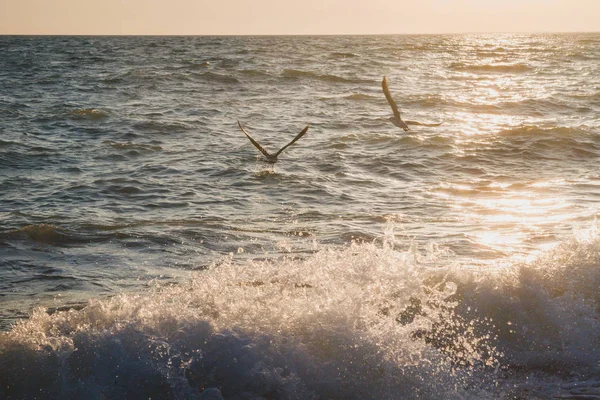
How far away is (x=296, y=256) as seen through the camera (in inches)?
338

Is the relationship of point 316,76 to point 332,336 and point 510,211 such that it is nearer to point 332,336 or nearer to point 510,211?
point 510,211

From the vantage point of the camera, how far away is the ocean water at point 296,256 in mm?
5668

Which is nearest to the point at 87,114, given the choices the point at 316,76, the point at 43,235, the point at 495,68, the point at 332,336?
the point at 43,235

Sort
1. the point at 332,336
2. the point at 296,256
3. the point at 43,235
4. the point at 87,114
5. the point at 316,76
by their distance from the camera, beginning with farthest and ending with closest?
the point at 316,76
the point at 87,114
the point at 43,235
the point at 296,256
the point at 332,336

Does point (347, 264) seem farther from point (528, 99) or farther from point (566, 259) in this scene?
point (528, 99)

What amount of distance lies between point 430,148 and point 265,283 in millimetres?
10199

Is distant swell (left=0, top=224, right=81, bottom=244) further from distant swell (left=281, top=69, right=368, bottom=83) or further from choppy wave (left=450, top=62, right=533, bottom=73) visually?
choppy wave (left=450, top=62, right=533, bottom=73)

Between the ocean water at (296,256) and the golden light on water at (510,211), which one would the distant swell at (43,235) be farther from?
the golden light on water at (510,211)

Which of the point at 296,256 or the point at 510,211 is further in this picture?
the point at 510,211

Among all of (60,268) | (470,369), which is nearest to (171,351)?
(470,369)

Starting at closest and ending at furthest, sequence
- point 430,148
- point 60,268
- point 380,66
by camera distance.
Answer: point 60,268
point 430,148
point 380,66

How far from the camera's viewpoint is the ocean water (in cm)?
567

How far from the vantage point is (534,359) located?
6.07 metres

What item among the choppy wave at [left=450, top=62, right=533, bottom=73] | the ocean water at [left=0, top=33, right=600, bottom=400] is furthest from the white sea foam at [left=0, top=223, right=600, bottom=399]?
the choppy wave at [left=450, top=62, right=533, bottom=73]
